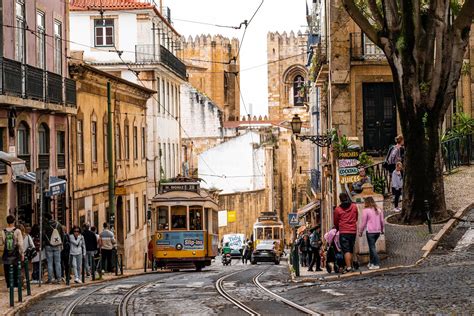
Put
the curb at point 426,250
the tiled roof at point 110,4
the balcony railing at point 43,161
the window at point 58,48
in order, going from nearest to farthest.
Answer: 1. the curb at point 426,250
2. the balcony railing at point 43,161
3. the window at point 58,48
4. the tiled roof at point 110,4

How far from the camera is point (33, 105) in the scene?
27297 mm

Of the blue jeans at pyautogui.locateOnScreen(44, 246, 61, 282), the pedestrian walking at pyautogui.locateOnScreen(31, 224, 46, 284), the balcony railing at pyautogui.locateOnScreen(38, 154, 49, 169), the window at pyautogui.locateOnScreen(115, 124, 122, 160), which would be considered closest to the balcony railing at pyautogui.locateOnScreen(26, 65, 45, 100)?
the balcony railing at pyautogui.locateOnScreen(38, 154, 49, 169)

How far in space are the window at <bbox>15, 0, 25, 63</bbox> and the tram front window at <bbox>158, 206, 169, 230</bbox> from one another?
8.09 m

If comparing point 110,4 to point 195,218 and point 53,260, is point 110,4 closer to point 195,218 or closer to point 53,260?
point 195,218

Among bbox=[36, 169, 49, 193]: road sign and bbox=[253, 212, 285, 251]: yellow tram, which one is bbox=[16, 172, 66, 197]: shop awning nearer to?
bbox=[36, 169, 49, 193]: road sign

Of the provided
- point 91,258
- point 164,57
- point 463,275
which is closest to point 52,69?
point 91,258

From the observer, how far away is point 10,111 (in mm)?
25875

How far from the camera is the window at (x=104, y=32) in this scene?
50281mm

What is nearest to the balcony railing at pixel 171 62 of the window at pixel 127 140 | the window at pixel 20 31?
the window at pixel 127 140

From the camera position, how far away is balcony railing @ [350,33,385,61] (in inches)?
1350

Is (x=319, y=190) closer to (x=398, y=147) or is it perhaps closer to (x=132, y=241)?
(x=132, y=241)

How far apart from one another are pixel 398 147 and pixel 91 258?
7.84 m

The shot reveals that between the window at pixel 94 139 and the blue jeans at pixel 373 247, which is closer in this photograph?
the blue jeans at pixel 373 247

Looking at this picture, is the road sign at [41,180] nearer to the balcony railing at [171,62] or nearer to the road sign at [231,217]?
the balcony railing at [171,62]
